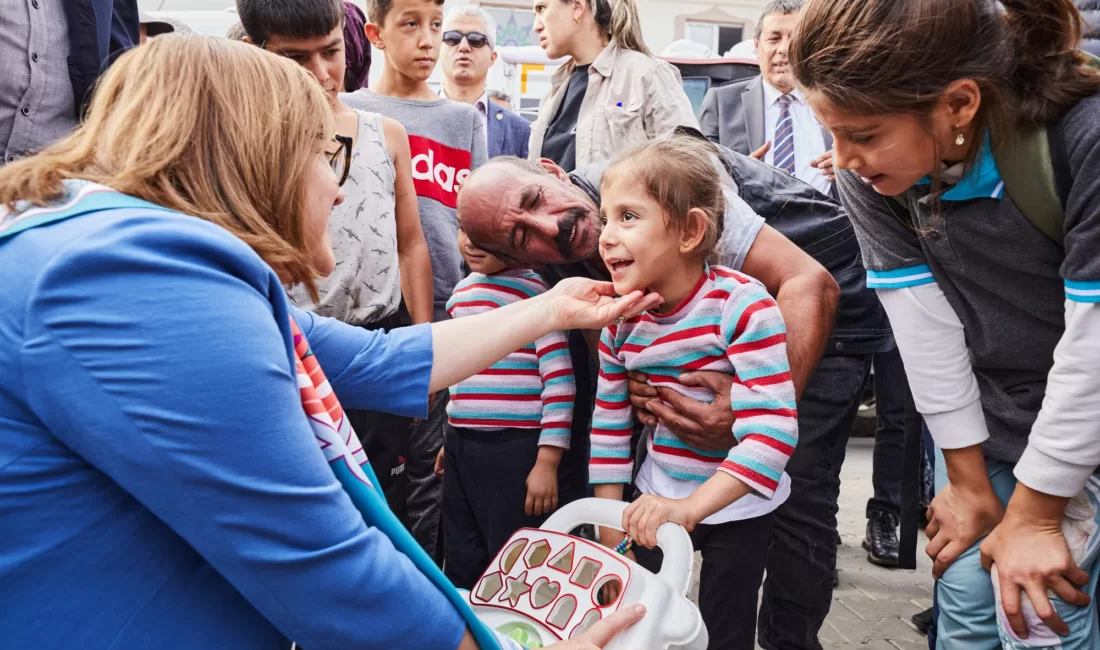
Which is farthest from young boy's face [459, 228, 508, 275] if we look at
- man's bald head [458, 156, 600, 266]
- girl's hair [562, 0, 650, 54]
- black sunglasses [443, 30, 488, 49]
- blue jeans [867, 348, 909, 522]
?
black sunglasses [443, 30, 488, 49]

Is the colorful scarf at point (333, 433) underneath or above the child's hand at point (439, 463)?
above

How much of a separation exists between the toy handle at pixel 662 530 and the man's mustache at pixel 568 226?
694mm

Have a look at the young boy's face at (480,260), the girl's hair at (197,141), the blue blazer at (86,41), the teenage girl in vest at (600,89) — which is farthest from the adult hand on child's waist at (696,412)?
the teenage girl in vest at (600,89)

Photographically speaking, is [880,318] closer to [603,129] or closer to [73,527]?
[603,129]

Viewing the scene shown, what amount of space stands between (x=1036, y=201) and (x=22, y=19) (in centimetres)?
215

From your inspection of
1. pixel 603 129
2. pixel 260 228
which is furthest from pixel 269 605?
pixel 603 129

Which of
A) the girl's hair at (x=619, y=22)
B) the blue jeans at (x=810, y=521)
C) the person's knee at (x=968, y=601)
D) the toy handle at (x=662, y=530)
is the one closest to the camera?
the toy handle at (x=662, y=530)

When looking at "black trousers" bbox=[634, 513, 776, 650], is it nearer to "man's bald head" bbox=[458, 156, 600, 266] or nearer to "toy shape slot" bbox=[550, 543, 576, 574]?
"toy shape slot" bbox=[550, 543, 576, 574]

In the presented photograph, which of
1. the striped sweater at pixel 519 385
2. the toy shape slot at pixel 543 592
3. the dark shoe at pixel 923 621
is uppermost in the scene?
the toy shape slot at pixel 543 592

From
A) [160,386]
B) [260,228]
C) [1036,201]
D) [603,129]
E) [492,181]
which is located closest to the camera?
[160,386]

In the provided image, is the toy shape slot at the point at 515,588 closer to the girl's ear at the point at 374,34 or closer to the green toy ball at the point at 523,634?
the green toy ball at the point at 523,634

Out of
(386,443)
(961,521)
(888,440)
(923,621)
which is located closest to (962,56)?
(961,521)

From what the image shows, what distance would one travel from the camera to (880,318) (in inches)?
97.4

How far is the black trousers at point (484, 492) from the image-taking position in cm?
236
